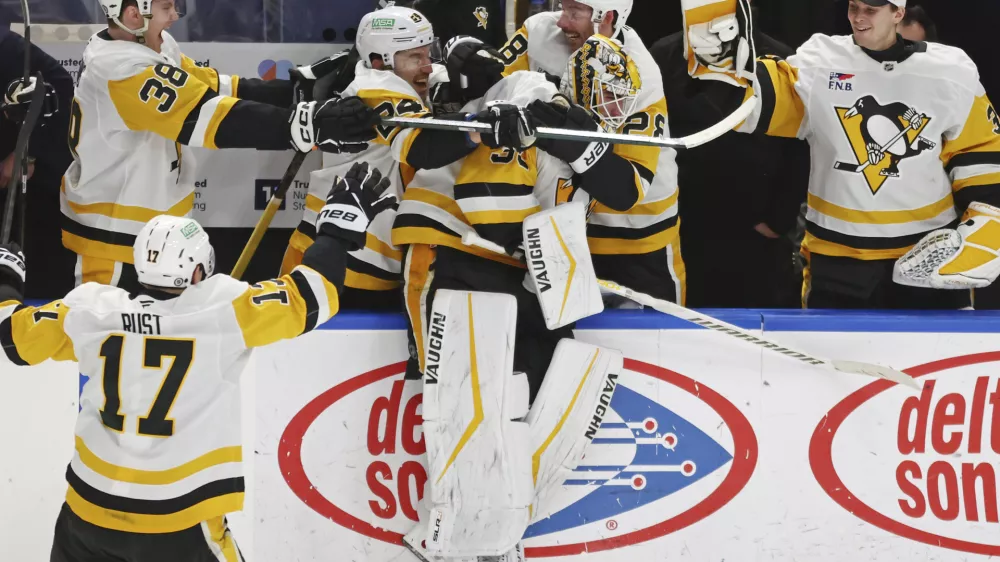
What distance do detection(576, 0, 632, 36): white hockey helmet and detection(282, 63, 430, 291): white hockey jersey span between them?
0.47 meters

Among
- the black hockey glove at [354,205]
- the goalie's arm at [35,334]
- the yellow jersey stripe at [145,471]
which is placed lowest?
the yellow jersey stripe at [145,471]

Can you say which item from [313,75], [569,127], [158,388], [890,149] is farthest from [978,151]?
[158,388]

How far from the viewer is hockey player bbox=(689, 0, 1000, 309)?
276cm

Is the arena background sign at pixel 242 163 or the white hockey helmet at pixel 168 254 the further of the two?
the arena background sign at pixel 242 163

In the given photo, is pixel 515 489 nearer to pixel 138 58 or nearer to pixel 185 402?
pixel 185 402

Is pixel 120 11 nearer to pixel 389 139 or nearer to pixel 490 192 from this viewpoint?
pixel 389 139

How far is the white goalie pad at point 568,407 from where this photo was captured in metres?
2.55

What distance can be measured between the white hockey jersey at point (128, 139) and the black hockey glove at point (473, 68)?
563 mm

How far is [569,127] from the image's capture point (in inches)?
94.4

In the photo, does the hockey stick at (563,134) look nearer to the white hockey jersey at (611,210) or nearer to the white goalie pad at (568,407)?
the white hockey jersey at (611,210)

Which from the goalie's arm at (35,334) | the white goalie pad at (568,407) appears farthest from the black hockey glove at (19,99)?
the white goalie pad at (568,407)

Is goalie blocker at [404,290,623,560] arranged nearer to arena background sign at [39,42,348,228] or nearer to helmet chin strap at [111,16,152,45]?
helmet chin strap at [111,16,152,45]

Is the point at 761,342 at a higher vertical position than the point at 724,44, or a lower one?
lower

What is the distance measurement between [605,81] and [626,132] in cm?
15
